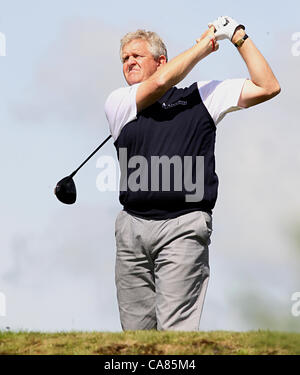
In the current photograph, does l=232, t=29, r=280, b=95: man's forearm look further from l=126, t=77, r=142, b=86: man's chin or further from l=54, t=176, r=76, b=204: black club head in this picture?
l=54, t=176, r=76, b=204: black club head

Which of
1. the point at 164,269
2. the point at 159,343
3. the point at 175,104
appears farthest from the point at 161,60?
the point at 159,343

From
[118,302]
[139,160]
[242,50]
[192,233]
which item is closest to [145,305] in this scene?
[118,302]

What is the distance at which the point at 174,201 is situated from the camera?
19.0 feet

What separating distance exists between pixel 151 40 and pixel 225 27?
2.29 feet

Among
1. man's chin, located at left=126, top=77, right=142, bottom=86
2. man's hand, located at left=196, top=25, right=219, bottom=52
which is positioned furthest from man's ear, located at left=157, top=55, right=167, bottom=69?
man's hand, located at left=196, top=25, right=219, bottom=52

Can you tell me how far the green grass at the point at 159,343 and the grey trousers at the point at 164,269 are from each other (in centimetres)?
44

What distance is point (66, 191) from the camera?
6.61 meters

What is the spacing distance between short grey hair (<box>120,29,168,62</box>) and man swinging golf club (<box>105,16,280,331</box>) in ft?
1.15

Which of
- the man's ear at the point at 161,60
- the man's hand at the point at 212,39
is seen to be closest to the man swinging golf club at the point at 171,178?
the man's hand at the point at 212,39

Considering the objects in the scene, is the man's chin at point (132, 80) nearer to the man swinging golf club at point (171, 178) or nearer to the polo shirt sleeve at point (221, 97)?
the man swinging golf club at point (171, 178)

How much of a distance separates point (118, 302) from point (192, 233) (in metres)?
1.05

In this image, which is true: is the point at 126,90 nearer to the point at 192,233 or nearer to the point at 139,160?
the point at 139,160

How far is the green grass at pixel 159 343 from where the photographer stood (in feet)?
16.2
